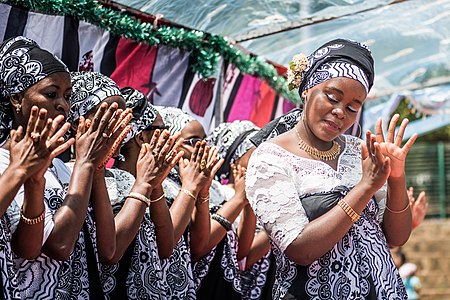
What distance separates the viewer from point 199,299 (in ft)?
15.6

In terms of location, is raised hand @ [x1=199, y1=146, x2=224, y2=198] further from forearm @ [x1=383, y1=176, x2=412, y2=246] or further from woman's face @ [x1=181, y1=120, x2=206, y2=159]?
forearm @ [x1=383, y1=176, x2=412, y2=246]

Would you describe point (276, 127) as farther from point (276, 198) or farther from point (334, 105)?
point (276, 198)

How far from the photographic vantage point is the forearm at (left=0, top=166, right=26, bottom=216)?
291cm

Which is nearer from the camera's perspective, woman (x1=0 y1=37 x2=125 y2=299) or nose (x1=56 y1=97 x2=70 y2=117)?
woman (x1=0 y1=37 x2=125 y2=299)

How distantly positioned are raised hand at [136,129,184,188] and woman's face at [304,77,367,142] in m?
0.62

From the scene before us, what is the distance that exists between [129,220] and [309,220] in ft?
2.54

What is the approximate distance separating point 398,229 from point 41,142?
1.55 metres

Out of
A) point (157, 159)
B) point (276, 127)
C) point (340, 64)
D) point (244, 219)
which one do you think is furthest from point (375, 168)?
point (244, 219)

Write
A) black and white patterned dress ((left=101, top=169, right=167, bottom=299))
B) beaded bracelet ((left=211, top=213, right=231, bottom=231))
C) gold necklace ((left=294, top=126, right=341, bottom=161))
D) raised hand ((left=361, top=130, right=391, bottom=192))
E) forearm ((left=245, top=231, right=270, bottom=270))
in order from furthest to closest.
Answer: forearm ((left=245, top=231, right=270, bottom=270))
beaded bracelet ((left=211, top=213, right=231, bottom=231))
black and white patterned dress ((left=101, top=169, right=167, bottom=299))
gold necklace ((left=294, top=126, right=341, bottom=161))
raised hand ((left=361, top=130, right=391, bottom=192))

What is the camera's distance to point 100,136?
3350 mm

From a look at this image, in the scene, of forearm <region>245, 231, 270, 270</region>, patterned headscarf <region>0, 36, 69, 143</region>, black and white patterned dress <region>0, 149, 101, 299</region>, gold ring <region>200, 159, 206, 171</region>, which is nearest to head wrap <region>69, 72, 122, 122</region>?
black and white patterned dress <region>0, 149, 101, 299</region>

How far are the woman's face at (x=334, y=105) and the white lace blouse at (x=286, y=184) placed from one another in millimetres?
143

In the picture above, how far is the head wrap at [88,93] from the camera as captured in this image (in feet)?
12.6

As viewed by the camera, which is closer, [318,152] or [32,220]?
[32,220]
